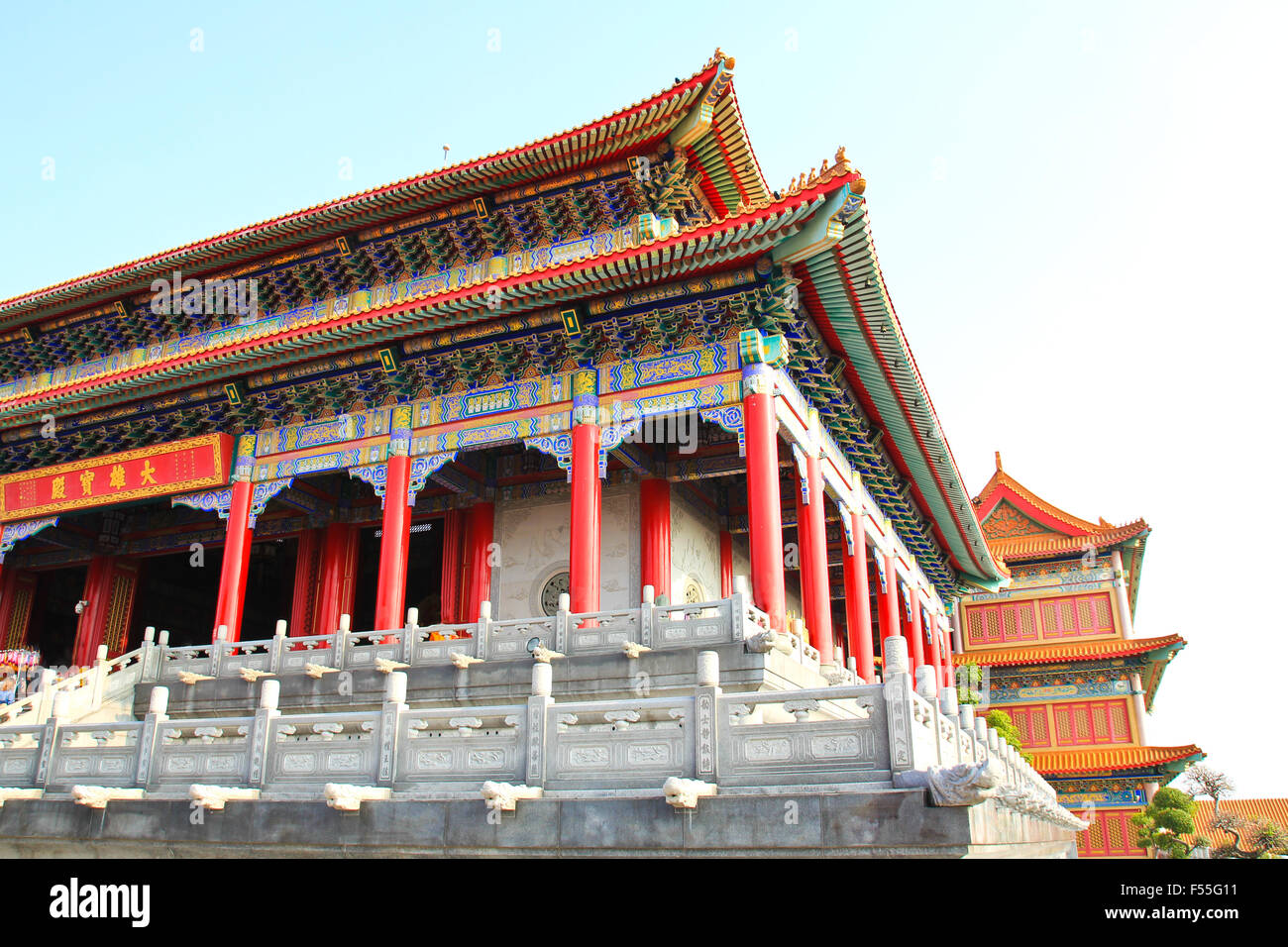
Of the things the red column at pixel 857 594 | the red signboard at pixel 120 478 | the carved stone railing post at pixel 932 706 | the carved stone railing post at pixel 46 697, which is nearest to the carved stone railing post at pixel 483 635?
the carved stone railing post at pixel 46 697

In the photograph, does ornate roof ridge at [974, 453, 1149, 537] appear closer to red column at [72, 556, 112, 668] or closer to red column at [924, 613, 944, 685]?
red column at [924, 613, 944, 685]

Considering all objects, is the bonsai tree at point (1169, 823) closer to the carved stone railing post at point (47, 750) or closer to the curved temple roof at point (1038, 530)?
the curved temple roof at point (1038, 530)

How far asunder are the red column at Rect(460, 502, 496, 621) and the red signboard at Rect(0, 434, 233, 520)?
4255 mm

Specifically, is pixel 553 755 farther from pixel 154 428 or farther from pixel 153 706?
pixel 154 428

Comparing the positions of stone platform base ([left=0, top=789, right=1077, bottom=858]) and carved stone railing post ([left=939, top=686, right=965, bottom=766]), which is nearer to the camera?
stone platform base ([left=0, top=789, right=1077, bottom=858])

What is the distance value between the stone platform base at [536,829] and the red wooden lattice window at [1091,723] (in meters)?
21.3

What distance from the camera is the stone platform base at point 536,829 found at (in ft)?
21.9

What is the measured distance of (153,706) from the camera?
9328mm

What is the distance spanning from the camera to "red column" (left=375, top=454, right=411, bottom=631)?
14.9 metres

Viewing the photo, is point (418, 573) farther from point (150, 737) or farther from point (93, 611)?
point (150, 737)

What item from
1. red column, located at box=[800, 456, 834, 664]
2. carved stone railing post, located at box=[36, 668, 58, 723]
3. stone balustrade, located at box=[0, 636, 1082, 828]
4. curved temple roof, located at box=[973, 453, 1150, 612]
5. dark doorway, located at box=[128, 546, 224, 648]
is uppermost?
curved temple roof, located at box=[973, 453, 1150, 612]

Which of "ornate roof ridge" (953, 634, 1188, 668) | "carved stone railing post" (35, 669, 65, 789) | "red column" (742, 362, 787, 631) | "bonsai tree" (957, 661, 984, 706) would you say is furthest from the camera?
"bonsai tree" (957, 661, 984, 706)

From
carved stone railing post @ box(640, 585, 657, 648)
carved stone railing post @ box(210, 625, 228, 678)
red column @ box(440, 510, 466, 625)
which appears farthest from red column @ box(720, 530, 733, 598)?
carved stone railing post @ box(210, 625, 228, 678)
